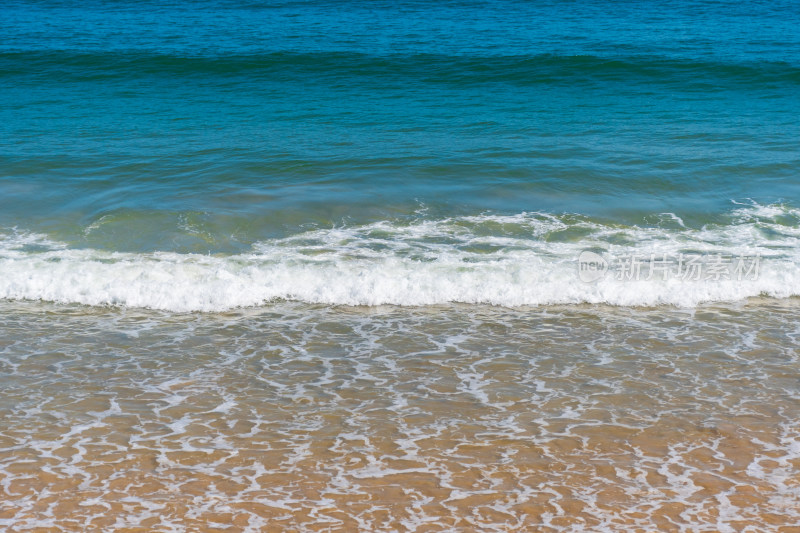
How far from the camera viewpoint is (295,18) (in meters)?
21.3

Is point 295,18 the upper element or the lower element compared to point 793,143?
upper

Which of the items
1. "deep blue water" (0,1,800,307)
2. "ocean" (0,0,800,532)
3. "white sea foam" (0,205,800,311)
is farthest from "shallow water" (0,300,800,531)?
"deep blue water" (0,1,800,307)

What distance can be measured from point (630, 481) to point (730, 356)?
209 cm

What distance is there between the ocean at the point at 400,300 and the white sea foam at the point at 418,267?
1.6 inches

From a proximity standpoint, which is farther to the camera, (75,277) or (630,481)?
(75,277)

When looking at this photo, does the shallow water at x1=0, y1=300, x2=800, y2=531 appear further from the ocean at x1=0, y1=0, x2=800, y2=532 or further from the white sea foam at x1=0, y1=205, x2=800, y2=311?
the white sea foam at x1=0, y1=205, x2=800, y2=311

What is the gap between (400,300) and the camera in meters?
7.11

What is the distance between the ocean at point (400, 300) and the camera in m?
4.21

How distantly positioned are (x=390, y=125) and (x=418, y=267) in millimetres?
6408

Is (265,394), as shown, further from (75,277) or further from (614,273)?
(614,273)

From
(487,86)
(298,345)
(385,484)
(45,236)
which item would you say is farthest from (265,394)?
(487,86)

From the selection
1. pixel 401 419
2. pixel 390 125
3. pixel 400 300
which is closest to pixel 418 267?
pixel 400 300

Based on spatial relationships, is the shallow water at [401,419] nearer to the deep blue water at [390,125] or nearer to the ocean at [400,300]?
the ocean at [400,300]

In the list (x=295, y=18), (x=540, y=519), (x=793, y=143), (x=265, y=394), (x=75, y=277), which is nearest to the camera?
(x=540, y=519)
